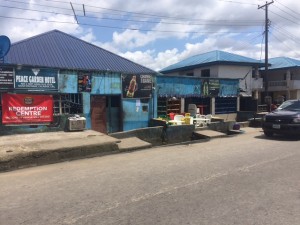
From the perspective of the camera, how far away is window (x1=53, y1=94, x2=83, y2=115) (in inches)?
581

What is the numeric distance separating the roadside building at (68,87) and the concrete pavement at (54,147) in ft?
4.73

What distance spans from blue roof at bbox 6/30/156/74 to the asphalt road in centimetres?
804

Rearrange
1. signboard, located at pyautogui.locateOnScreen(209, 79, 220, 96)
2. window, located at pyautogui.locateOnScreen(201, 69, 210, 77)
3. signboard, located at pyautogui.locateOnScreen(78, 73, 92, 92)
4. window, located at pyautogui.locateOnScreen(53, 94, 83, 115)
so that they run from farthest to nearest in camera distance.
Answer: window, located at pyautogui.locateOnScreen(201, 69, 210, 77) → signboard, located at pyautogui.locateOnScreen(209, 79, 220, 96) → signboard, located at pyautogui.locateOnScreen(78, 73, 92, 92) → window, located at pyautogui.locateOnScreen(53, 94, 83, 115)

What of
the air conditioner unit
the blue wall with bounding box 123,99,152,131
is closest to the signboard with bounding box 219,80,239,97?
the blue wall with bounding box 123,99,152,131

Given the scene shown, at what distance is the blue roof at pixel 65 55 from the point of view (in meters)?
16.2

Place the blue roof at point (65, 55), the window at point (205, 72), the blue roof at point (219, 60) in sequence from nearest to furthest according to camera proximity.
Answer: the blue roof at point (65, 55) < the blue roof at point (219, 60) < the window at point (205, 72)

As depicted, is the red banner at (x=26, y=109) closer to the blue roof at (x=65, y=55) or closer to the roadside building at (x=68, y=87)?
the roadside building at (x=68, y=87)

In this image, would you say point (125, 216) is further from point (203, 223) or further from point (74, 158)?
point (74, 158)

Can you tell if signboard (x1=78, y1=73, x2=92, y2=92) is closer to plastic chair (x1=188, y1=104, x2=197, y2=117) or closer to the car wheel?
plastic chair (x1=188, y1=104, x2=197, y2=117)

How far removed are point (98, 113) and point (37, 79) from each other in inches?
142

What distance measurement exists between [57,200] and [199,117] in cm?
1336

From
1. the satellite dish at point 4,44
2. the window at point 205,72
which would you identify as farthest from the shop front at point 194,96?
the satellite dish at point 4,44

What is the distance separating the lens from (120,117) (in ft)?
55.9

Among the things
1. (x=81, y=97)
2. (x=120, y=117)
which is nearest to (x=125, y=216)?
(x=81, y=97)
